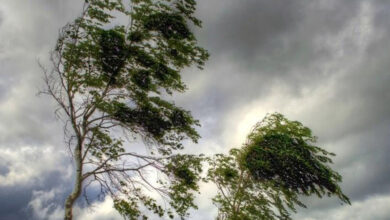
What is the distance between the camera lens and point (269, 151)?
1666 cm

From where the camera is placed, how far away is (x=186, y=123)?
41.6ft

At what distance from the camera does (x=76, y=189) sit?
39.1ft

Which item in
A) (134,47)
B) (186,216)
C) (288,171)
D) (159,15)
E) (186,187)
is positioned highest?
(159,15)

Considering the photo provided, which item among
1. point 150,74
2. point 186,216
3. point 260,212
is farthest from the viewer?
point 260,212

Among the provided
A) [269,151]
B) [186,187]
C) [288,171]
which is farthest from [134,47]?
[288,171]

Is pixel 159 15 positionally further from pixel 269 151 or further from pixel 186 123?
pixel 269 151

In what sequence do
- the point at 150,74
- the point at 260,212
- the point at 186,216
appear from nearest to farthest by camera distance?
the point at 186,216 → the point at 150,74 → the point at 260,212

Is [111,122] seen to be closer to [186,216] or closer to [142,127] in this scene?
[142,127]

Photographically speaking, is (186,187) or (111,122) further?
(111,122)

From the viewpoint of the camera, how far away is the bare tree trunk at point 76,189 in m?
11.3

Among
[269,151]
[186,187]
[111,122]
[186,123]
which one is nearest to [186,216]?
[186,187]

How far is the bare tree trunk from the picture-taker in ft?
37.2

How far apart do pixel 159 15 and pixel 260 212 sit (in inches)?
450

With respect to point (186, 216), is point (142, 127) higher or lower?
higher
